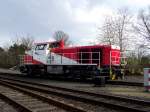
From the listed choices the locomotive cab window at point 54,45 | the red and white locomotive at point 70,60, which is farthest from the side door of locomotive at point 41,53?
the locomotive cab window at point 54,45

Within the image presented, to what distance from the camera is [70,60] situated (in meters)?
22.3

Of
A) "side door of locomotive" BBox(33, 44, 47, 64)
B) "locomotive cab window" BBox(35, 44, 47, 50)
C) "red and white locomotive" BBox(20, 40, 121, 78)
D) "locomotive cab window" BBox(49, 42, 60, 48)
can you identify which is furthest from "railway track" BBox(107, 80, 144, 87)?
"locomotive cab window" BBox(35, 44, 47, 50)

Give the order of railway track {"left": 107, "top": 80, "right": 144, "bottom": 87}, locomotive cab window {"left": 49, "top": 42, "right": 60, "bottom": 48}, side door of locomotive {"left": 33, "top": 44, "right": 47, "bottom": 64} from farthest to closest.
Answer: locomotive cab window {"left": 49, "top": 42, "right": 60, "bottom": 48} → side door of locomotive {"left": 33, "top": 44, "right": 47, "bottom": 64} → railway track {"left": 107, "top": 80, "right": 144, "bottom": 87}

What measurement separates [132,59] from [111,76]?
16.9 metres

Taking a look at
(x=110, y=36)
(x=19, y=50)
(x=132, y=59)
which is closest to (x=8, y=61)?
(x=19, y=50)

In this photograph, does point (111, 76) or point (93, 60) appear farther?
point (93, 60)

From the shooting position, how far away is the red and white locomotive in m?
20.3

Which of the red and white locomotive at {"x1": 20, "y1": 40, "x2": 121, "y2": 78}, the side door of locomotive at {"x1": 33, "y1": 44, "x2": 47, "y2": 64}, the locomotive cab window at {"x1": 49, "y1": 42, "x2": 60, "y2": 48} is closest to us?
the red and white locomotive at {"x1": 20, "y1": 40, "x2": 121, "y2": 78}

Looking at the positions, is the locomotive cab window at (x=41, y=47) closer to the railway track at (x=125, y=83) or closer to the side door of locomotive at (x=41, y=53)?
the side door of locomotive at (x=41, y=53)

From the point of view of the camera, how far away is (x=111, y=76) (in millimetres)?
19469

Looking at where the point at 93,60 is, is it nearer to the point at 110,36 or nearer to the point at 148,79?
the point at 148,79

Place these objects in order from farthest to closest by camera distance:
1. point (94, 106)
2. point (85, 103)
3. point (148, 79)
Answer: point (148, 79), point (85, 103), point (94, 106)

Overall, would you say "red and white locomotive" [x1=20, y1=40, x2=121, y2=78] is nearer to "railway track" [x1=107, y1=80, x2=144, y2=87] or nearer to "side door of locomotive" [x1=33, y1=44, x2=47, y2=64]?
"side door of locomotive" [x1=33, y1=44, x2=47, y2=64]

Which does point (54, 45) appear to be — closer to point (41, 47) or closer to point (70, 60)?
point (41, 47)
